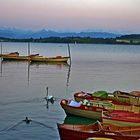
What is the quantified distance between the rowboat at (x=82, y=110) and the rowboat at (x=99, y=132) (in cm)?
489

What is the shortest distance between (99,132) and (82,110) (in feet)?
24.3

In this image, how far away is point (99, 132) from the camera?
1991 centimetres

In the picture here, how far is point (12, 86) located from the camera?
149 feet

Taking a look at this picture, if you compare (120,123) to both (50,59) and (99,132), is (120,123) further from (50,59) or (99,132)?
(50,59)

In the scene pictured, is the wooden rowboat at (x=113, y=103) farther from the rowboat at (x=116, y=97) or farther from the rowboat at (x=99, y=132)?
the rowboat at (x=99, y=132)

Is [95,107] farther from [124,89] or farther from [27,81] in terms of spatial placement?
[27,81]

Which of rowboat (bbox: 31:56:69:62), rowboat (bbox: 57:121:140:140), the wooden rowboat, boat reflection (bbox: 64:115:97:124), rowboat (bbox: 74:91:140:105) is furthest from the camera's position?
rowboat (bbox: 31:56:69:62)

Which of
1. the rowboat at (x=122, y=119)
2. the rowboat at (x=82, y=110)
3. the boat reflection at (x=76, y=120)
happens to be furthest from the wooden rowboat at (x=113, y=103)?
the rowboat at (x=122, y=119)

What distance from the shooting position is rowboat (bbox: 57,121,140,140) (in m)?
19.6

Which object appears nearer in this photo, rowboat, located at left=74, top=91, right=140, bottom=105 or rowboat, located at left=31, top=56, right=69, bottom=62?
rowboat, located at left=74, top=91, right=140, bottom=105

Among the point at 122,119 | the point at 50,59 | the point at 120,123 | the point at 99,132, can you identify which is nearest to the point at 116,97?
the point at 122,119

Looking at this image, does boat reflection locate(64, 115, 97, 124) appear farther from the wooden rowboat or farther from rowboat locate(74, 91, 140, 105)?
rowboat locate(74, 91, 140, 105)

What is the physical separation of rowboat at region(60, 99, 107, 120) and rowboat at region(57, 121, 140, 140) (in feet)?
16.1

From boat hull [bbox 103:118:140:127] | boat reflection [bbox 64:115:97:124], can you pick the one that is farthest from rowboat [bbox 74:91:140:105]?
boat hull [bbox 103:118:140:127]
